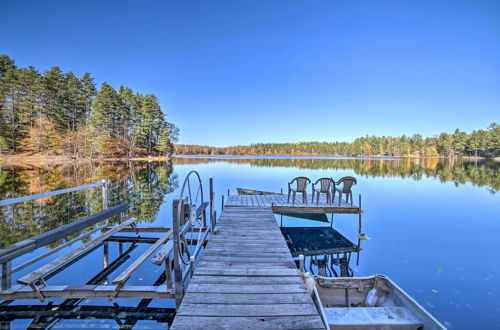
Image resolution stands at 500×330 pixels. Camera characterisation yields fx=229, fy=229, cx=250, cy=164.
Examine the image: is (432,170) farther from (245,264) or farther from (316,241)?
(245,264)

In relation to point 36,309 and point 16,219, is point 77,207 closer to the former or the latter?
point 16,219

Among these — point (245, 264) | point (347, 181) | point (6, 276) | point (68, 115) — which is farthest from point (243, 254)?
point (68, 115)

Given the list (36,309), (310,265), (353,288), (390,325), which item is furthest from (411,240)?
(36,309)

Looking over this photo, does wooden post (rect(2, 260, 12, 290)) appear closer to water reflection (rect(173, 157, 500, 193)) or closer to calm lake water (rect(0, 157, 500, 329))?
calm lake water (rect(0, 157, 500, 329))

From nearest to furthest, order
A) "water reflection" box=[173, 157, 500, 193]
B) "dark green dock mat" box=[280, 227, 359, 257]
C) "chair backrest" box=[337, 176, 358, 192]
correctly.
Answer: "dark green dock mat" box=[280, 227, 359, 257]
"chair backrest" box=[337, 176, 358, 192]
"water reflection" box=[173, 157, 500, 193]

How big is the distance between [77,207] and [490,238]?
16.3 meters

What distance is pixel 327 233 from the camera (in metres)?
8.48

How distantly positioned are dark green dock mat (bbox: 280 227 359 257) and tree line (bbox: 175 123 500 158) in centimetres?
8227

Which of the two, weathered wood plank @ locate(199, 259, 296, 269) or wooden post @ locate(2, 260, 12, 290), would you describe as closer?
wooden post @ locate(2, 260, 12, 290)

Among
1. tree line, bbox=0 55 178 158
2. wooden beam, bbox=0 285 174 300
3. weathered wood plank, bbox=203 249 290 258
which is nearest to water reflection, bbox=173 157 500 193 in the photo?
tree line, bbox=0 55 178 158

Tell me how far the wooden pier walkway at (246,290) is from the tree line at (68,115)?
131 ft

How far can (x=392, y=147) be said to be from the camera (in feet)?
306

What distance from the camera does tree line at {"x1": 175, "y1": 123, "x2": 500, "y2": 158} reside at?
6688cm

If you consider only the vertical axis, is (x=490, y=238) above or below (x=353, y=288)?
below
